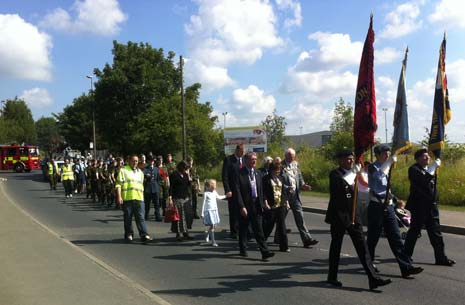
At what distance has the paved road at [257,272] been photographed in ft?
19.5

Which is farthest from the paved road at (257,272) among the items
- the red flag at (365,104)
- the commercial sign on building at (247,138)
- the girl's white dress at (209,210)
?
the commercial sign on building at (247,138)

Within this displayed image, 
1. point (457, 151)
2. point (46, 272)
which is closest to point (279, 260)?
point (46, 272)

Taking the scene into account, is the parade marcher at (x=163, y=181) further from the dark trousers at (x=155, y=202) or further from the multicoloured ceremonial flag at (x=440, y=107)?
the multicoloured ceremonial flag at (x=440, y=107)

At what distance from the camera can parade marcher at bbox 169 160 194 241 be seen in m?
10.1

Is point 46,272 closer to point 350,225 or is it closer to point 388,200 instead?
point 350,225

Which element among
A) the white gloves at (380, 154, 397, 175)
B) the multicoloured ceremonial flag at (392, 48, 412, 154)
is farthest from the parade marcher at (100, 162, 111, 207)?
the white gloves at (380, 154, 397, 175)

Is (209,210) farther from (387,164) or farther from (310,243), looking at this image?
(387,164)

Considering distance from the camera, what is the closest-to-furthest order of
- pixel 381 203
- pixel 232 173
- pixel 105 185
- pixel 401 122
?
pixel 381 203 < pixel 401 122 < pixel 232 173 < pixel 105 185

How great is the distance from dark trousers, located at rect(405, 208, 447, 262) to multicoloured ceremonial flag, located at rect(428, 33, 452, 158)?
146 cm

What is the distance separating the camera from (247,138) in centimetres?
3106

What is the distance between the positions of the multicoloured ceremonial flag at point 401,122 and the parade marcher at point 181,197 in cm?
431

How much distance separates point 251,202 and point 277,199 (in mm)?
684

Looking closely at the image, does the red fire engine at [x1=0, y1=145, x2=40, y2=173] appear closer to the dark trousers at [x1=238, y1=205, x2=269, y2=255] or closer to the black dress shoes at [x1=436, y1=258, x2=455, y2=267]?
the dark trousers at [x1=238, y1=205, x2=269, y2=255]

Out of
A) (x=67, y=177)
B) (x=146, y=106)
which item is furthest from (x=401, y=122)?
(x=146, y=106)
